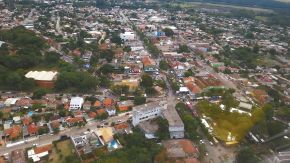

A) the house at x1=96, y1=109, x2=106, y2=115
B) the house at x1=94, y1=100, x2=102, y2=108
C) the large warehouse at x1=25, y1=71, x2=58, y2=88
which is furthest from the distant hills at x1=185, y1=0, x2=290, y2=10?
the house at x1=96, y1=109, x2=106, y2=115

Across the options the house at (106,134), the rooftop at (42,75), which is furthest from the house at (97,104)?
the rooftop at (42,75)

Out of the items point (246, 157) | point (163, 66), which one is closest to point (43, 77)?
point (163, 66)

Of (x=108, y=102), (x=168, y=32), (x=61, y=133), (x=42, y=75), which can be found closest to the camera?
(x=61, y=133)

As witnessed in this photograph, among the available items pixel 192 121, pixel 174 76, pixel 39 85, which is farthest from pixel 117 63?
pixel 192 121

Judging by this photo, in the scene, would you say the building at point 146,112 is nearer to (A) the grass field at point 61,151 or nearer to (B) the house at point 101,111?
(B) the house at point 101,111

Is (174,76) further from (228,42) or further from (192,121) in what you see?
(228,42)

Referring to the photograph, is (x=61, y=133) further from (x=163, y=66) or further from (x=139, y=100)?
(x=163, y=66)
